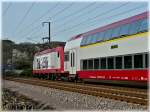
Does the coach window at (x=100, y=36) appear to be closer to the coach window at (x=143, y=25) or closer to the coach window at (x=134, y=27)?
→ the coach window at (x=134, y=27)

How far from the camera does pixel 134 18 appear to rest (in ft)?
73.8

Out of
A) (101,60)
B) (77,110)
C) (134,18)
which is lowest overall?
(77,110)

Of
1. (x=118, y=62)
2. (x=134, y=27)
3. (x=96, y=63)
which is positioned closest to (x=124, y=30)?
(x=134, y=27)

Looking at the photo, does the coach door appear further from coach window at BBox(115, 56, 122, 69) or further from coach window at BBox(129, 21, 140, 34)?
coach window at BBox(129, 21, 140, 34)

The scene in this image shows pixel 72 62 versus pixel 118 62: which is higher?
pixel 72 62

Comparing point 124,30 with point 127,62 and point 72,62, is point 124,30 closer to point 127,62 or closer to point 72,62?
point 127,62

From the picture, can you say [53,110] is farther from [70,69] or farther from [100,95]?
[70,69]

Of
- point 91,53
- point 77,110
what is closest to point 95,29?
point 91,53

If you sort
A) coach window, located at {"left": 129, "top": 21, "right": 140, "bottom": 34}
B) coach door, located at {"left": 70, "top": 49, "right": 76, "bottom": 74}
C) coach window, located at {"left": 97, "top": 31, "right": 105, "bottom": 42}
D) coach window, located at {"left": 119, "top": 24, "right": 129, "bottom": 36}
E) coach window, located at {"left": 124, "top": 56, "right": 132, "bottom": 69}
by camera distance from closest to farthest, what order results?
coach window, located at {"left": 129, "top": 21, "right": 140, "bottom": 34}
coach window, located at {"left": 124, "top": 56, "right": 132, "bottom": 69}
coach window, located at {"left": 119, "top": 24, "right": 129, "bottom": 36}
coach window, located at {"left": 97, "top": 31, "right": 105, "bottom": 42}
coach door, located at {"left": 70, "top": 49, "right": 76, "bottom": 74}

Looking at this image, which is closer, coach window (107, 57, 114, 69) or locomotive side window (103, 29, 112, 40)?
coach window (107, 57, 114, 69)

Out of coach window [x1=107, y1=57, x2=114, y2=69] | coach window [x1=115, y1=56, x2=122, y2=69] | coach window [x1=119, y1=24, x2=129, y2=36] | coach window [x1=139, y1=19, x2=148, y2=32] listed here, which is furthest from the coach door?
coach window [x1=139, y1=19, x2=148, y2=32]

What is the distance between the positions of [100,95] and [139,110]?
553cm

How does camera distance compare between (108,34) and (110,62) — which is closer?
(110,62)

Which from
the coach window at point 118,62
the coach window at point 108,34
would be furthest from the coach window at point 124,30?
the coach window at point 108,34
